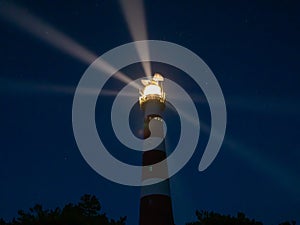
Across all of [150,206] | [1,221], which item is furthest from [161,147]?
[1,221]

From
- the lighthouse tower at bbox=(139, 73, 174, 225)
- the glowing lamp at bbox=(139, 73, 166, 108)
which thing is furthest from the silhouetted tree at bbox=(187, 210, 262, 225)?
the glowing lamp at bbox=(139, 73, 166, 108)

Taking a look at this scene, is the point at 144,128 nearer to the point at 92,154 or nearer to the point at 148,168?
the point at 148,168

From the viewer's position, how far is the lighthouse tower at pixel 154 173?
2398cm

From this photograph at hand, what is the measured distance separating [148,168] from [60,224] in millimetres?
7333

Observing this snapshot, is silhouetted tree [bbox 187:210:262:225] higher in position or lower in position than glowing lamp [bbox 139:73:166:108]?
lower

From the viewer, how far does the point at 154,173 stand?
83.7 ft

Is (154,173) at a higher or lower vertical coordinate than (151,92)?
lower

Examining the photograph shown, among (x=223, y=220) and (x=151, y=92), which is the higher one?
(x=151, y=92)

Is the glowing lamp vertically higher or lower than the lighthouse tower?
higher

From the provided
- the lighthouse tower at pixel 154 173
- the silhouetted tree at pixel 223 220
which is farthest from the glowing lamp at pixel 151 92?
the silhouetted tree at pixel 223 220

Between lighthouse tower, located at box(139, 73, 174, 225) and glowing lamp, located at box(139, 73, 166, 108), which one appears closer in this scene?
lighthouse tower, located at box(139, 73, 174, 225)

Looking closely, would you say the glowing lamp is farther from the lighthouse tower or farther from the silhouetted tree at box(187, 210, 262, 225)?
the silhouetted tree at box(187, 210, 262, 225)

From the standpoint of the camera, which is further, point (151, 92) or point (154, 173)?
point (151, 92)

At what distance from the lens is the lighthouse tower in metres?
24.0
